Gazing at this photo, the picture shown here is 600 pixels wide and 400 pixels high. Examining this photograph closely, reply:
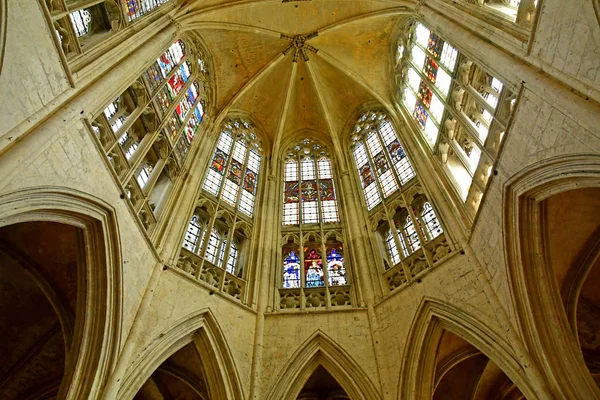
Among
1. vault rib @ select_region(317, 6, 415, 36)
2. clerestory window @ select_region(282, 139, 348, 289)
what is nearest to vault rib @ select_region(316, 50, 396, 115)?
vault rib @ select_region(317, 6, 415, 36)

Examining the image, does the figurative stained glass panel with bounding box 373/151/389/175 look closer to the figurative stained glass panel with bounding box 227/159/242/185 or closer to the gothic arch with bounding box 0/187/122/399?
the figurative stained glass panel with bounding box 227/159/242/185

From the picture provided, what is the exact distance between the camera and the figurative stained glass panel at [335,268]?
1126 centimetres

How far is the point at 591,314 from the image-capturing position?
9.25 metres

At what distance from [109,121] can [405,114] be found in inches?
342

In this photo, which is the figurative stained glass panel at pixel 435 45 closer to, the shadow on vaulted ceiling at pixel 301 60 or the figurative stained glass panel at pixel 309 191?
the shadow on vaulted ceiling at pixel 301 60

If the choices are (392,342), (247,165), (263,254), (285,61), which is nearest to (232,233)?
(263,254)

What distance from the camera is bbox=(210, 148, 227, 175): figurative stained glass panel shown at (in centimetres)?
1355

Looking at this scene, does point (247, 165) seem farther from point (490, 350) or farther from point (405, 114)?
point (490, 350)

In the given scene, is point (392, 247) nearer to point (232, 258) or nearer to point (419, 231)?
point (419, 231)

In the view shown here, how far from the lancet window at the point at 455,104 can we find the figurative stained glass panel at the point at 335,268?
3.41 meters

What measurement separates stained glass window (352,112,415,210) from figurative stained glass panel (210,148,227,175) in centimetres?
420

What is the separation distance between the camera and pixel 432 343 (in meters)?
8.63

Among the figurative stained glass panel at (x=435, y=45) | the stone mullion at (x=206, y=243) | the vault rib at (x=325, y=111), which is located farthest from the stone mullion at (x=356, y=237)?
the figurative stained glass panel at (x=435, y=45)

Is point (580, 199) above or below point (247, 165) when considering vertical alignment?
below
